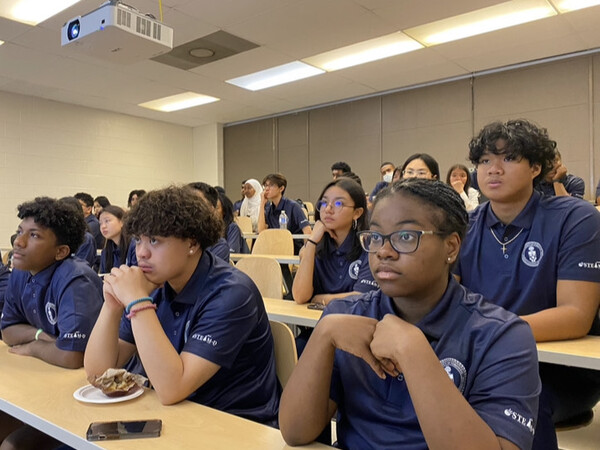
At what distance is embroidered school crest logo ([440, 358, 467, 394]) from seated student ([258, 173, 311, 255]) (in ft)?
13.8

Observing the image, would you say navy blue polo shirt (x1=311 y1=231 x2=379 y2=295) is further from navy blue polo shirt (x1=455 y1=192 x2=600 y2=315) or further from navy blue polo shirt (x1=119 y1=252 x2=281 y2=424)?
navy blue polo shirt (x1=119 y1=252 x2=281 y2=424)

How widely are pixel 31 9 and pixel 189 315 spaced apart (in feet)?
14.6

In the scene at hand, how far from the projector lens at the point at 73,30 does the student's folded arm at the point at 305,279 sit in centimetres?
196

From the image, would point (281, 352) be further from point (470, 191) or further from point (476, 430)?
point (470, 191)

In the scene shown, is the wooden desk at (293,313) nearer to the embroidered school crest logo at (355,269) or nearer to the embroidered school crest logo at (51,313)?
the embroidered school crest logo at (355,269)

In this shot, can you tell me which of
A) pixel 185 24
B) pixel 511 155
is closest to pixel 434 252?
pixel 511 155

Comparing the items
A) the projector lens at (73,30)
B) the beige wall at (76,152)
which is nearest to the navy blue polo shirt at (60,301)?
the projector lens at (73,30)

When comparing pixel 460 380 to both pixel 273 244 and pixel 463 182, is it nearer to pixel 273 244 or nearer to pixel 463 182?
pixel 273 244

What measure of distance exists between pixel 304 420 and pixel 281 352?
0.56 m

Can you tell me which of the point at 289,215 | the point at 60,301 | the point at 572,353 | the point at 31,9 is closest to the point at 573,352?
the point at 572,353

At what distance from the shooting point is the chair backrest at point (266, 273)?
9.07ft

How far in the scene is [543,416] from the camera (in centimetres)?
137

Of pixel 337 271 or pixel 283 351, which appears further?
pixel 337 271

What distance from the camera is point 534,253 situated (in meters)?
1.68
